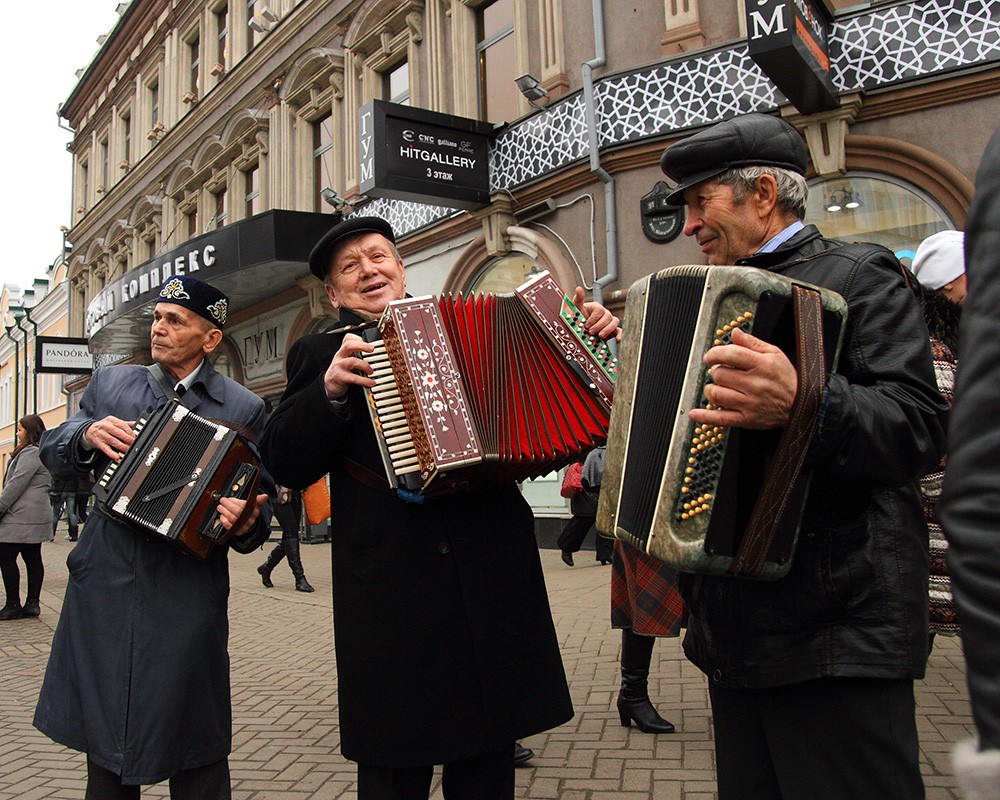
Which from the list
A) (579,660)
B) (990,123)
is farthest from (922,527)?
(990,123)

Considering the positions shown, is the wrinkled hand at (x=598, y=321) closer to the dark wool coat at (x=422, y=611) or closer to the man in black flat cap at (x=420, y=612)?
the man in black flat cap at (x=420, y=612)

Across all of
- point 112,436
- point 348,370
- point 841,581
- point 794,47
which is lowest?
point 841,581

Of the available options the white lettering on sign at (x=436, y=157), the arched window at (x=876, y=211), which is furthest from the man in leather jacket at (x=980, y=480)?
the white lettering on sign at (x=436, y=157)

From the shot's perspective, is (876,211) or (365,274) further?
(876,211)

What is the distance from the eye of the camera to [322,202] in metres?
16.3

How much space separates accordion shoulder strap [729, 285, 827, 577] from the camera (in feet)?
4.96

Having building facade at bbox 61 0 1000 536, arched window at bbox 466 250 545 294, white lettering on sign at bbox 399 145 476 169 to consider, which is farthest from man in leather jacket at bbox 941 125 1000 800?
arched window at bbox 466 250 545 294

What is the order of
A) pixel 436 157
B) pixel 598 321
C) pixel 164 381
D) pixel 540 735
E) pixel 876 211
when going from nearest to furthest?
pixel 598 321 → pixel 164 381 → pixel 540 735 → pixel 876 211 → pixel 436 157

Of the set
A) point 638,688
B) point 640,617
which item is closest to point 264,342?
point 638,688

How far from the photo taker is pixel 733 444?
154 centimetres

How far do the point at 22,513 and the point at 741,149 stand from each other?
8.22 metres

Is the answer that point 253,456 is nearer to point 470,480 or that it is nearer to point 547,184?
point 470,480

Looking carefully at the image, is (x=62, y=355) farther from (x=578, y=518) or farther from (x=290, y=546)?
(x=578, y=518)

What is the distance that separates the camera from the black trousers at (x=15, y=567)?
8.13 metres
